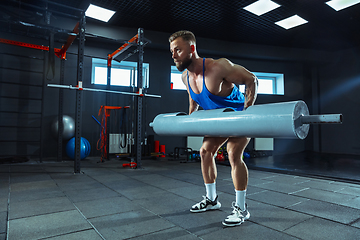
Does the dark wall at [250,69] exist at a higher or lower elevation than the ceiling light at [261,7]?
lower

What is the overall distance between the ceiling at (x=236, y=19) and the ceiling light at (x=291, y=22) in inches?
4.9

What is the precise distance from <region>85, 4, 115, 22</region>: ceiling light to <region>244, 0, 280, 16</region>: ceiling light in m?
3.05

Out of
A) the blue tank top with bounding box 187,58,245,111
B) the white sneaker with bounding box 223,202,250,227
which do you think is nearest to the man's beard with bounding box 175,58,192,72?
the blue tank top with bounding box 187,58,245,111

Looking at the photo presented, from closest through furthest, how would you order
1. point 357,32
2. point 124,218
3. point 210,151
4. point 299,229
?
1. point 299,229
2. point 124,218
3. point 210,151
4. point 357,32

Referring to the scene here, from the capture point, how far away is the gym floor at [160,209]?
1.43 metres

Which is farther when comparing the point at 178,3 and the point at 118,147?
the point at 118,147

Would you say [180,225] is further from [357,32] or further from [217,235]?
[357,32]

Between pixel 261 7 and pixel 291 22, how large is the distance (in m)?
1.26

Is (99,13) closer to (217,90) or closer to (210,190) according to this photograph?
(217,90)

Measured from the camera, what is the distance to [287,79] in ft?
26.0

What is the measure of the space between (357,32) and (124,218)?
7748 mm

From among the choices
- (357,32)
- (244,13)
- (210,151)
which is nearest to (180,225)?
(210,151)

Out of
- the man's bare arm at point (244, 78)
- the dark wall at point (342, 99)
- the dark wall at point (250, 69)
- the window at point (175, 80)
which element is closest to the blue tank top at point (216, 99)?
the man's bare arm at point (244, 78)

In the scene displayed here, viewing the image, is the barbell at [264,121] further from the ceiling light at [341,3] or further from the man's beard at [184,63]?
the ceiling light at [341,3]
